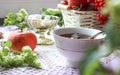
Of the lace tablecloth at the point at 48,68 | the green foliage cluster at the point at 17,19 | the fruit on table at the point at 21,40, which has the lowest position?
the lace tablecloth at the point at 48,68

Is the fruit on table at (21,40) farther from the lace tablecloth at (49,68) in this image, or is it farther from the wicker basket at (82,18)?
the wicker basket at (82,18)

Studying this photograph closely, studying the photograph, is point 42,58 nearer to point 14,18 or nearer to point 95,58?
point 14,18

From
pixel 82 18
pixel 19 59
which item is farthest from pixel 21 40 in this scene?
pixel 82 18

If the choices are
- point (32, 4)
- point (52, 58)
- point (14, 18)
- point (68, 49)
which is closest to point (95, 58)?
point (68, 49)

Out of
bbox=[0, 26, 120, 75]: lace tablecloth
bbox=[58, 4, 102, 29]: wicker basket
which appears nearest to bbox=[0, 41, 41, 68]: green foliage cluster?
bbox=[0, 26, 120, 75]: lace tablecloth

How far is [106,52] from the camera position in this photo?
0.12m

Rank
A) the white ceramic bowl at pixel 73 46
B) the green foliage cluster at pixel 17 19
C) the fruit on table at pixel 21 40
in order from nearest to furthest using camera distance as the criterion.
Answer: the white ceramic bowl at pixel 73 46 < the fruit on table at pixel 21 40 < the green foliage cluster at pixel 17 19

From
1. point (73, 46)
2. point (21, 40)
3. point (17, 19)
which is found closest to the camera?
point (73, 46)

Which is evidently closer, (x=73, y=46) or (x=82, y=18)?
(x=73, y=46)

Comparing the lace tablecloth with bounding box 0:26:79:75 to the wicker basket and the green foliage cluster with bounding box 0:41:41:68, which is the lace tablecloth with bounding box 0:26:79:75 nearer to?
the green foliage cluster with bounding box 0:41:41:68

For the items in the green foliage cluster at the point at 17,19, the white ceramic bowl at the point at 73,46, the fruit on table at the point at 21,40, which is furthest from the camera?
the green foliage cluster at the point at 17,19

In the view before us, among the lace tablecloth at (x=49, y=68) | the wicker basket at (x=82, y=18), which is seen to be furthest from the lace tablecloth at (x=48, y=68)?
the wicker basket at (x=82, y=18)

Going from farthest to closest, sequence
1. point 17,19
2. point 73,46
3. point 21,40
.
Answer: point 17,19 < point 21,40 < point 73,46

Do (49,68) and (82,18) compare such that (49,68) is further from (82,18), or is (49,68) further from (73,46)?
(82,18)
